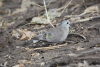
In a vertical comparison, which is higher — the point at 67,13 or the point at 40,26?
the point at 67,13

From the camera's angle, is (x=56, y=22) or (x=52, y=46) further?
(x=56, y=22)

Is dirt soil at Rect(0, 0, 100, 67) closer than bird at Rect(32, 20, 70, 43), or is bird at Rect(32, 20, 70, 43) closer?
dirt soil at Rect(0, 0, 100, 67)

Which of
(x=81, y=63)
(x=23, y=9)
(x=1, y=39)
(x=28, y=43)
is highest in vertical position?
(x=23, y=9)

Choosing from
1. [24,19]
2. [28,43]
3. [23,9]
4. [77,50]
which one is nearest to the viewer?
[77,50]

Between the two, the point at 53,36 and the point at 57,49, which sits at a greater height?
the point at 53,36

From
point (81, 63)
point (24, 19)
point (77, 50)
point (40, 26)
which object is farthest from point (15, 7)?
point (81, 63)

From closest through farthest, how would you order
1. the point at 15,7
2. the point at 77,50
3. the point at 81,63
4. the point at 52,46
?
the point at 81,63 < the point at 77,50 < the point at 52,46 < the point at 15,7

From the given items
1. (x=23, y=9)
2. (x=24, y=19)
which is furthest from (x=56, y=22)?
(x=23, y=9)

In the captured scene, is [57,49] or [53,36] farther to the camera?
[53,36]

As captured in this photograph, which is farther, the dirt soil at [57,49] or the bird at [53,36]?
the bird at [53,36]

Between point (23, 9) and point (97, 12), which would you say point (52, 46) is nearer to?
point (97, 12)
